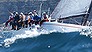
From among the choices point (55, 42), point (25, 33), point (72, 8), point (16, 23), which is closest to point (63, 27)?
point (72, 8)

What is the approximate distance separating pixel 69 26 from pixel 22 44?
2.85m

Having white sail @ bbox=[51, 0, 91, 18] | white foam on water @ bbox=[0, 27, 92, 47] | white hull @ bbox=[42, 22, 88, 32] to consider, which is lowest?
white foam on water @ bbox=[0, 27, 92, 47]

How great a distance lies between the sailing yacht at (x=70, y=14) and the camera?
20.5 metres

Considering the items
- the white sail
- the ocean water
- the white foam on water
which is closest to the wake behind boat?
the white sail

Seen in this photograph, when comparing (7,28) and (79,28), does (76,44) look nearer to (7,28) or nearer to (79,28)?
(79,28)

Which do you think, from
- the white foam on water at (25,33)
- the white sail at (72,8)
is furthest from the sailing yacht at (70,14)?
the white foam on water at (25,33)

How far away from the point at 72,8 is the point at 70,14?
0.45 m

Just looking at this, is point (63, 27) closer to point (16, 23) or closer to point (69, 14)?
point (69, 14)

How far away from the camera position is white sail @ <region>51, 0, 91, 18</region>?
21.8 metres

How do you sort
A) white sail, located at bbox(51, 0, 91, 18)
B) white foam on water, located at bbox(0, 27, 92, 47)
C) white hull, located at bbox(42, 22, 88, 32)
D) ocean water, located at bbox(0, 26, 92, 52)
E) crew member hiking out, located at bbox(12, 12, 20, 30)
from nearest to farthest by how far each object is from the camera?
ocean water, located at bbox(0, 26, 92, 52) < white hull, located at bbox(42, 22, 88, 32) < white foam on water, located at bbox(0, 27, 92, 47) < white sail, located at bbox(51, 0, 91, 18) < crew member hiking out, located at bbox(12, 12, 20, 30)

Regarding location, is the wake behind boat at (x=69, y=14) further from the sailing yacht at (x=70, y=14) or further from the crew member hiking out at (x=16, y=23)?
the crew member hiking out at (x=16, y=23)

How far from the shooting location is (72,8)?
72.5 feet

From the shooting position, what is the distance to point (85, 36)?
18.8 metres

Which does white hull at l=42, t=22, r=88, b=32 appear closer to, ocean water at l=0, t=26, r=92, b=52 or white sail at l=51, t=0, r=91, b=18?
ocean water at l=0, t=26, r=92, b=52
